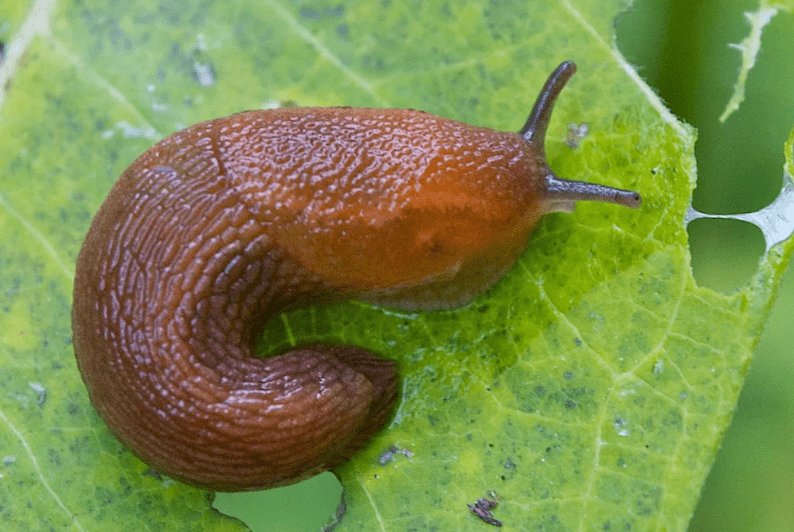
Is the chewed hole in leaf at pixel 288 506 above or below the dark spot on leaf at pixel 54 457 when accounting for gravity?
below

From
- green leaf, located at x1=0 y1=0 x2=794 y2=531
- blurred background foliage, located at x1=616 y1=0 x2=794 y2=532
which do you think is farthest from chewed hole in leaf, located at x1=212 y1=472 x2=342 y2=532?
blurred background foliage, located at x1=616 y1=0 x2=794 y2=532

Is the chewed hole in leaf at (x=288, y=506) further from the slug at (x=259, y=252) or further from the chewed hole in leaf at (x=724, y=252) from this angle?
the chewed hole in leaf at (x=724, y=252)

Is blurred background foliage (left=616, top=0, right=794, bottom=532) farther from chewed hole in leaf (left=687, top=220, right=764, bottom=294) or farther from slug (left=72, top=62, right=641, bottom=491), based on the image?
slug (left=72, top=62, right=641, bottom=491)

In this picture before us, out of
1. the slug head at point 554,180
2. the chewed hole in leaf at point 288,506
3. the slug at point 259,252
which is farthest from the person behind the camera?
the chewed hole in leaf at point 288,506

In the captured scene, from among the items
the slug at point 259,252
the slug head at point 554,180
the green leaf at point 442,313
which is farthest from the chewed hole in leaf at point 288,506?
the slug head at point 554,180

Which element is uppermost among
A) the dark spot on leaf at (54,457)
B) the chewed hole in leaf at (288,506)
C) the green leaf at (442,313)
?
the green leaf at (442,313)

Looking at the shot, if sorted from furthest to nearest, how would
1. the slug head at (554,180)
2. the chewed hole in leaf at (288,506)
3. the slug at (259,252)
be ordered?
1. the chewed hole in leaf at (288,506)
2. the slug head at (554,180)
3. the slug at (259,252)
